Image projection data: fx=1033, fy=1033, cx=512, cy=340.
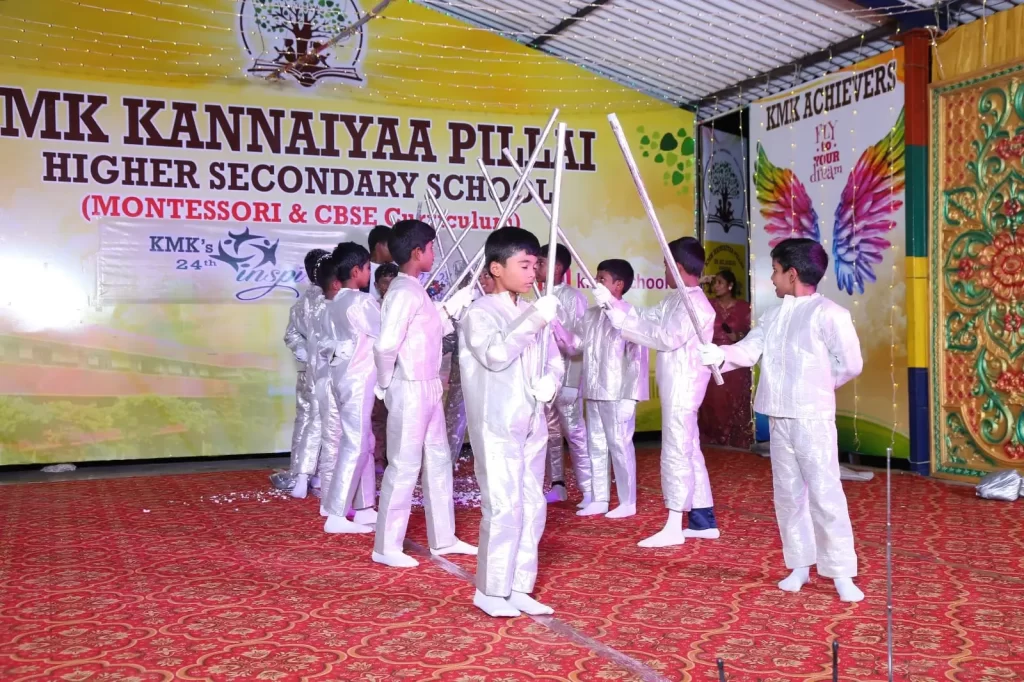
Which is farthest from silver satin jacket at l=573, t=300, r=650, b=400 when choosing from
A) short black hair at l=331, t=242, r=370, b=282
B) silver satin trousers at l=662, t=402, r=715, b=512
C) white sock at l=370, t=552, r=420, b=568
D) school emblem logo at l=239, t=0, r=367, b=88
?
school emblem logo at l=239, t=0, r=367, b=88

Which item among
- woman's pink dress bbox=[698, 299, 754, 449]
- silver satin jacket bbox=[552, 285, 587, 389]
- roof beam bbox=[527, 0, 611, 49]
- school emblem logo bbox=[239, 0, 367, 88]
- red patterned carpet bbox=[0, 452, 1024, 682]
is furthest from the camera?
woman's pink dress bbox=[698, 299, 754, 449]

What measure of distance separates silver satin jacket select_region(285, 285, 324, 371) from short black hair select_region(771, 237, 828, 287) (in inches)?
144

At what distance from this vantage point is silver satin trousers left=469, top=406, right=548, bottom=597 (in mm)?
3408

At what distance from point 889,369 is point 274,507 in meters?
4.23

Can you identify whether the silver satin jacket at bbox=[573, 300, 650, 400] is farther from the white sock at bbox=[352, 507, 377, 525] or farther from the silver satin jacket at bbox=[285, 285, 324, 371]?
the silver satin jacket at bbox=[285, 285, 324, 371]

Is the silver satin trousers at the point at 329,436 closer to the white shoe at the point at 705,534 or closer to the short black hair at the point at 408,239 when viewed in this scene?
the short black hair at the point at 408,239

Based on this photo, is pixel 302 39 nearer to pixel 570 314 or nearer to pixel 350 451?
pixel 570 314

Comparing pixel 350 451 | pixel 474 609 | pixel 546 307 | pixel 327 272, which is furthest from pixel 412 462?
pixel 327 272

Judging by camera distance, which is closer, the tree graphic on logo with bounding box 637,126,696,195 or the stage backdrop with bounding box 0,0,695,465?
the stage backdrop with bounding box 0,0,695,465

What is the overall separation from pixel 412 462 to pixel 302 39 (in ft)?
17.8

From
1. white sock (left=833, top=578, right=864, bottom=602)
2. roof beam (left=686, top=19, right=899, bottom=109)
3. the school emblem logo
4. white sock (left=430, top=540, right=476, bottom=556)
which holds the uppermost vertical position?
the school emblem logo

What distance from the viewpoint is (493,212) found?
9.05 m

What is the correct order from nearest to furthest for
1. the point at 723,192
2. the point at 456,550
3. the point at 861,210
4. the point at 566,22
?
the point at 456,550 < the point at 861,210 < the point at 566,22 < the point at 723,192

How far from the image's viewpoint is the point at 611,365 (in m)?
5.31
